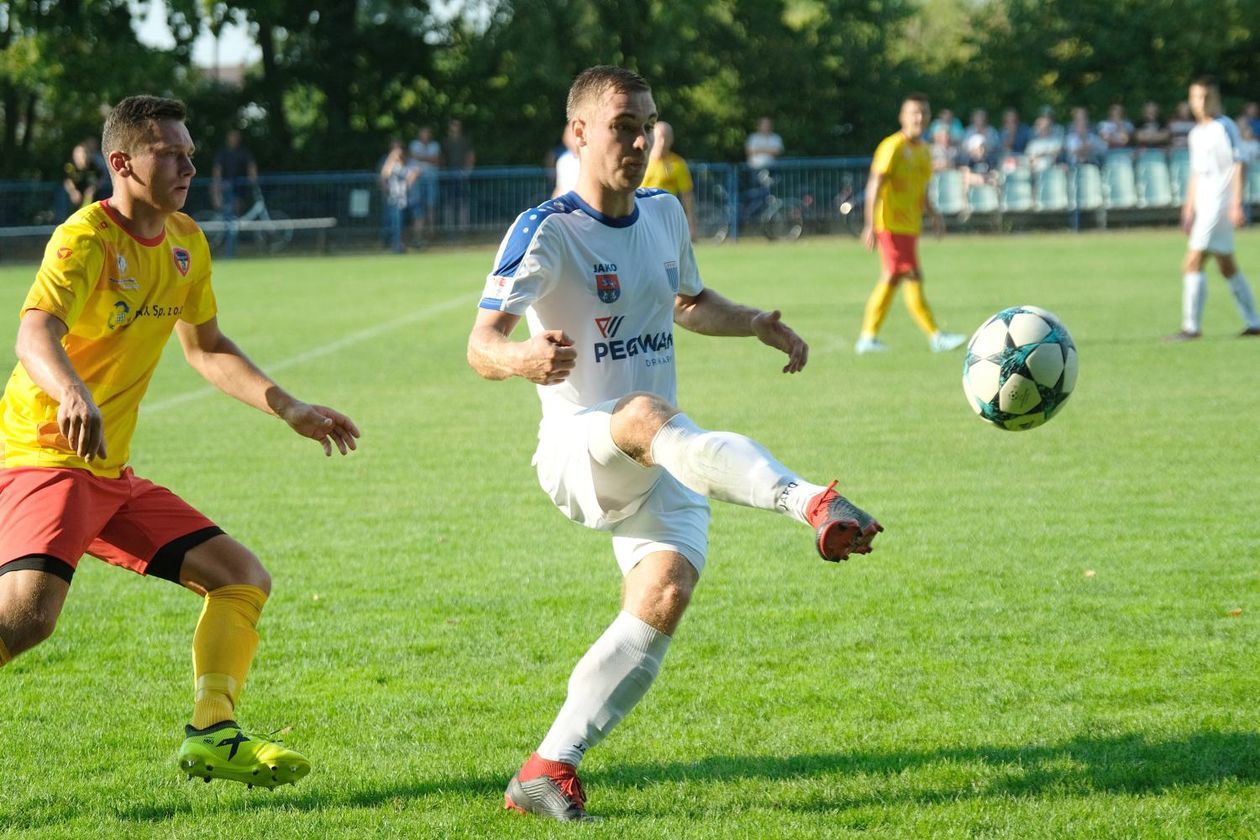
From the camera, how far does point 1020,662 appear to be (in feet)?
17.5

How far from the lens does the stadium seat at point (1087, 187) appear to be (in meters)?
32.8

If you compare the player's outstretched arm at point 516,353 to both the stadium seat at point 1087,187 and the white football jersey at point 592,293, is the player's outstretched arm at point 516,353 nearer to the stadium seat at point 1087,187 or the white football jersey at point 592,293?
the white football jersey at point 592,293

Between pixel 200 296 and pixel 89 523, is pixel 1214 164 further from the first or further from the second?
pixel 89 523

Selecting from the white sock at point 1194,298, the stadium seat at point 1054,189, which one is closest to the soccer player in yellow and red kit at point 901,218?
the white sock at point 1194,298

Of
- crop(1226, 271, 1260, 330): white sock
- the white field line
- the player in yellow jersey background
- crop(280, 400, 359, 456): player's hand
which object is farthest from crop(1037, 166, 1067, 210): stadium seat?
crop(280, 400, 359, 456): player's hand

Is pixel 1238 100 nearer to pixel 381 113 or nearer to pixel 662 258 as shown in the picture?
pixel 381 113

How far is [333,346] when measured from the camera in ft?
53.3

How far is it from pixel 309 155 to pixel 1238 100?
2489 cm

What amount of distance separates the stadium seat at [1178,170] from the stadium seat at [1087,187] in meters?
1.53

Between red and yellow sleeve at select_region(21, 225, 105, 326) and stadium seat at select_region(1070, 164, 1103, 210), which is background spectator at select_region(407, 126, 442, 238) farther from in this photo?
red and yellow sleeve at select_region(21, 225, 105, 326)

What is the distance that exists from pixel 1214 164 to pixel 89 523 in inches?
513

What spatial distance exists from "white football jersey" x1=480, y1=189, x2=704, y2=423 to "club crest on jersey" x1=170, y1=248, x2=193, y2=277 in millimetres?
915

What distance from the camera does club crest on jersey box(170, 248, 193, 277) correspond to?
4.45 m

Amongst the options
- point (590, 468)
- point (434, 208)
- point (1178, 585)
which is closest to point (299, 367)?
point (1178, 585)
